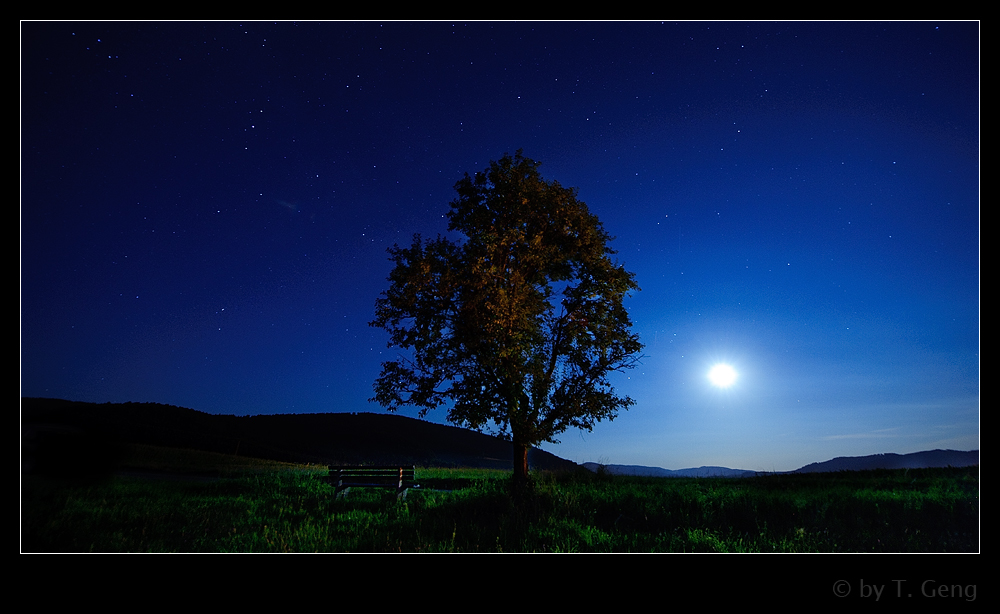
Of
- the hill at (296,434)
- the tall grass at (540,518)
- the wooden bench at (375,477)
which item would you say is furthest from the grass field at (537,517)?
the hill at (296,434)

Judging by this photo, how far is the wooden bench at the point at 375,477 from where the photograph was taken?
50.9 feet

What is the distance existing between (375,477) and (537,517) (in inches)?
260

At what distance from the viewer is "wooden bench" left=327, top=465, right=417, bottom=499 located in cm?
1552

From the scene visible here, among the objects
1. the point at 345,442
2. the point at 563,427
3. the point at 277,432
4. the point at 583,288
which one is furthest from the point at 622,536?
the point at 277,432

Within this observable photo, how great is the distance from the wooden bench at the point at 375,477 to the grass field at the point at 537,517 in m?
0.55

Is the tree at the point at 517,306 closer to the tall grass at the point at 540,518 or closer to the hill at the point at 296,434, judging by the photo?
the tall grass at the point at 540,518

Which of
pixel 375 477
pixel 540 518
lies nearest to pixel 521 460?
pixel 540 518

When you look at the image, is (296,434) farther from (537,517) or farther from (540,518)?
(540,518)

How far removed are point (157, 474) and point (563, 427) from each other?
58.3 ft

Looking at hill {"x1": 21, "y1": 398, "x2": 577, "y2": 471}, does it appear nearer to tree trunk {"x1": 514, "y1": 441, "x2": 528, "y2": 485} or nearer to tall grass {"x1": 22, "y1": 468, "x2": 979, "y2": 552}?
tree trunk {"x1": 514, "y1": 441, "x2": 528, "y2": 485}

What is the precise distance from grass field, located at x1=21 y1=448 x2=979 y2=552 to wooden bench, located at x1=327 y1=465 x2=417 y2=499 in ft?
1.80

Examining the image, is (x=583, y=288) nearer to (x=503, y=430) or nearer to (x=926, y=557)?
(x=503, y=430)

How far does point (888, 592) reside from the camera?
6543 mm
